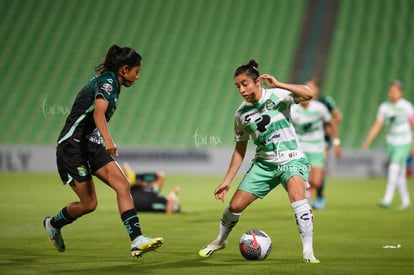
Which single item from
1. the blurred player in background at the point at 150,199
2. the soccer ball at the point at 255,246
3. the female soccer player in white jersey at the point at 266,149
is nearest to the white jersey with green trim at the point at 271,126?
the female soccer player in white jersey at the point at 266,149

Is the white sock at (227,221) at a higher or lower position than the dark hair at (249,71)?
lower

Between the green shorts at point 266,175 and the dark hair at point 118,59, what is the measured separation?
1707 mm

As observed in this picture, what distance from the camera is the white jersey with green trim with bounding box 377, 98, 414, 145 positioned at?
15.4 metres

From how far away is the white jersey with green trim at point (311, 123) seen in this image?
14.5 m

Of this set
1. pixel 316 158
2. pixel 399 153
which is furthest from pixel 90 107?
pixel 399 153

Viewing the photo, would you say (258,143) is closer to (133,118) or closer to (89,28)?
(133,118)

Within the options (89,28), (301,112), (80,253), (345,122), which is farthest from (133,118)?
(80,253)

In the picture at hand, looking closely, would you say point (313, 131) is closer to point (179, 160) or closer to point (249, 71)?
point (249, 71)

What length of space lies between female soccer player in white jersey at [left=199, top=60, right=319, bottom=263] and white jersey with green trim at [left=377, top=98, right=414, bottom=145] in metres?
7.55

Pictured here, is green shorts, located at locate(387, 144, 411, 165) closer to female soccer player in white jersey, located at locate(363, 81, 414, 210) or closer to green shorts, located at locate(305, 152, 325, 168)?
female soccer player in white jersey, located at locate(363, 81, 414, 210)

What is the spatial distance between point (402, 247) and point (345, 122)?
17844 mm

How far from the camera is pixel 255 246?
8180mm

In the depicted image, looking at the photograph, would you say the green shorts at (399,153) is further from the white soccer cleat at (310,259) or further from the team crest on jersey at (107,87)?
the team crest on jersey at (107,87)

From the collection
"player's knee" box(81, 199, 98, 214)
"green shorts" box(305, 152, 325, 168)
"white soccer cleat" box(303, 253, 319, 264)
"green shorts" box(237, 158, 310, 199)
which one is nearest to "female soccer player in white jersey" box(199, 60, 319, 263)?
"green shorts" box(237, 158, 310, 199)
